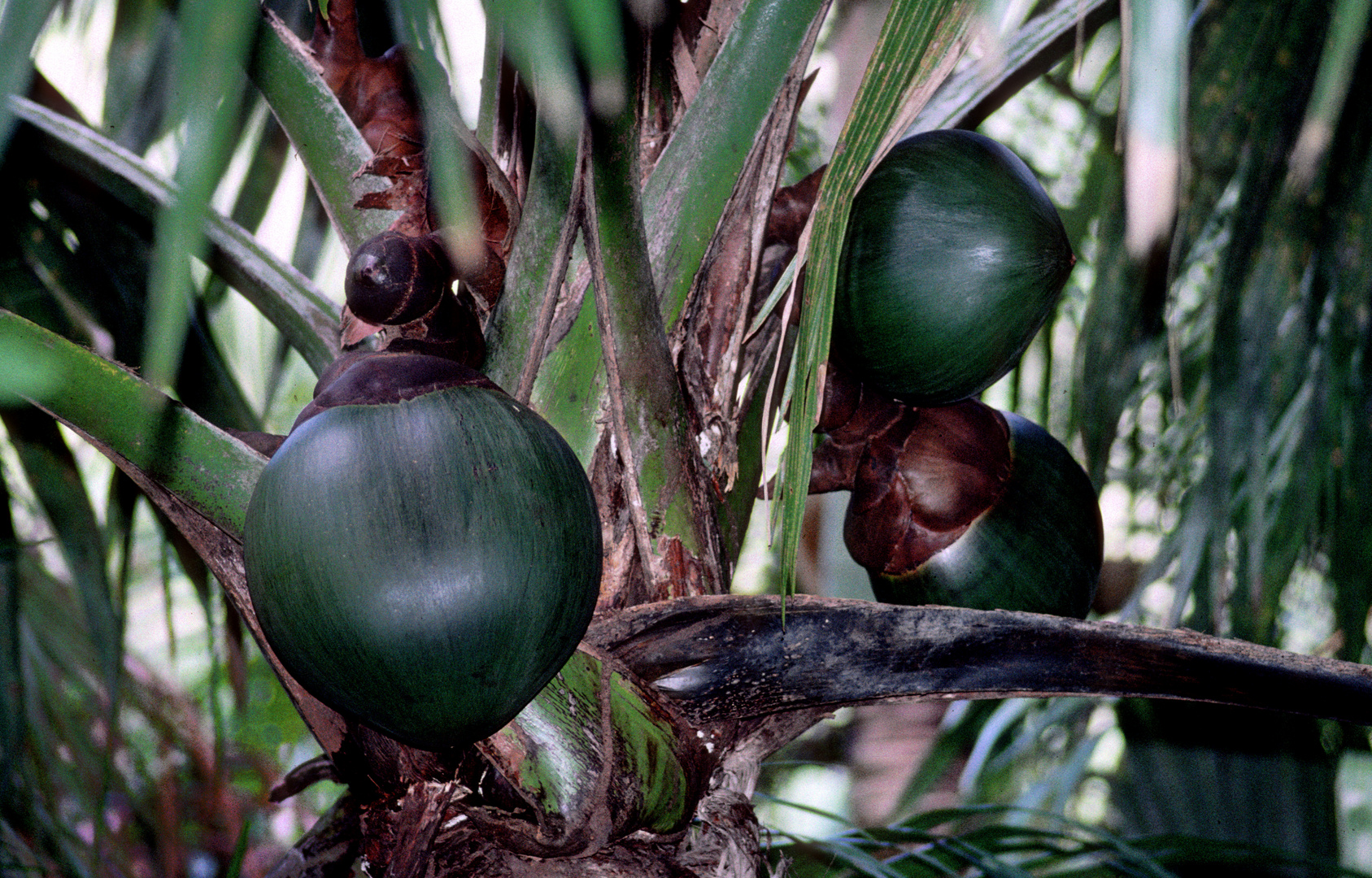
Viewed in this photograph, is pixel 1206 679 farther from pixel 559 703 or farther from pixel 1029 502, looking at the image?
pixel 559 703

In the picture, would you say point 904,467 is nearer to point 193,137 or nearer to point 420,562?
point 420,562

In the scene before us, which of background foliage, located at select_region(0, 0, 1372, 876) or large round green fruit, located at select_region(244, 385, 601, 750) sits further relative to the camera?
background foliage, located at select_region(0, 0, 1372, 876)

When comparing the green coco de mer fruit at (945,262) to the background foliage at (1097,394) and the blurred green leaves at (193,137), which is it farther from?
the blurred green leaves at (193,137)

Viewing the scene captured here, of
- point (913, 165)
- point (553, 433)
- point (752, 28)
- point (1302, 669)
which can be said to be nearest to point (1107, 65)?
point (913, 165)

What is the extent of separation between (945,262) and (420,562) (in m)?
0.52

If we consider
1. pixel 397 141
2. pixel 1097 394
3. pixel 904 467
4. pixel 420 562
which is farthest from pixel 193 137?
pixel 1097 394

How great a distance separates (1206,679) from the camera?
0.78 m

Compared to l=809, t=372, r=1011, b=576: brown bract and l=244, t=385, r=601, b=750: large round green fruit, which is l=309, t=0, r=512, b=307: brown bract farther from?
l=809, t=372, r=1011, b=576: brown bract

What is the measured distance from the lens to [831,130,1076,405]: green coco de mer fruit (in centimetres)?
94

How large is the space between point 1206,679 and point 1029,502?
0.28 m

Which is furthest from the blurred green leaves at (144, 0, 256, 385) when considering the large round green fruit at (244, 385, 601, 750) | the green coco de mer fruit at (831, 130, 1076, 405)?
the green coco de mer fruit at (831, 130, 1076, 405)

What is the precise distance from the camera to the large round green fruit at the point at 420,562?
63 centimetres

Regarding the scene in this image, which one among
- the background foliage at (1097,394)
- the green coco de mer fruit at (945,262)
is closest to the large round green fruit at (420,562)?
the background foliage at (1097,394)

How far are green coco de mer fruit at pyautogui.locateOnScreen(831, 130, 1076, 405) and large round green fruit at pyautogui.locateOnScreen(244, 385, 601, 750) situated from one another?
0.37 meters
